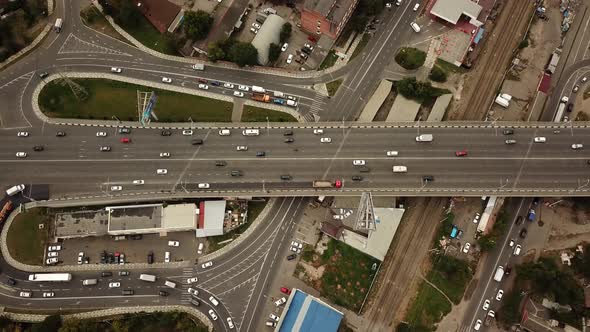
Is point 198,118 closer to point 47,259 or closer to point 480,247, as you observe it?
point 47,259

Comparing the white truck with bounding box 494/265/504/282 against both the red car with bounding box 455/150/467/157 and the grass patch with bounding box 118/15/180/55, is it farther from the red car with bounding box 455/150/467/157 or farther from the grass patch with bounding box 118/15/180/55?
the grass patch with bounding box 118/15/180/55

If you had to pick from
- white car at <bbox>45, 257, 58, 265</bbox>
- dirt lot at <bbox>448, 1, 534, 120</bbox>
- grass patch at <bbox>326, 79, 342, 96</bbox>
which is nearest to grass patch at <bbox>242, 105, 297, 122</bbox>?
grass patch at <bbox>326, 79, 342, 96</bbox>

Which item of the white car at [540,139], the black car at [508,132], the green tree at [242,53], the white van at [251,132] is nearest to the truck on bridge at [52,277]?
the white van at [251,132]

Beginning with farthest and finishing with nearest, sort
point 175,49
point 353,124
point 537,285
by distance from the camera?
point 175,49 < point 353,124 < point 537,285

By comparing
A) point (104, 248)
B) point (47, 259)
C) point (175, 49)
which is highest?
point (175, 49)

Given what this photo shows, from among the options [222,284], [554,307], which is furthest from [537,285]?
[222,284]

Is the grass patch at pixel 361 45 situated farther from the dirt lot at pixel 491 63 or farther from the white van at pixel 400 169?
the white van at pixel 400 169

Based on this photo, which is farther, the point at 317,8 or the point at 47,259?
the point at 317,8
